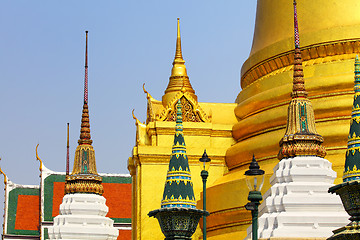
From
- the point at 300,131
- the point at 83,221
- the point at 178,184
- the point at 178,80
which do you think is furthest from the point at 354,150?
the point at 178,80

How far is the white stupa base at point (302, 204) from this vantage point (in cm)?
1392

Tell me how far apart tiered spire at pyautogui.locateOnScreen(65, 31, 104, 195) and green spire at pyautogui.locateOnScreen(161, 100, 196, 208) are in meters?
5.55

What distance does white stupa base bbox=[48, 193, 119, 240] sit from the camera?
1759 cm

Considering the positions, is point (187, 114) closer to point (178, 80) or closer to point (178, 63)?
point (178, 80)

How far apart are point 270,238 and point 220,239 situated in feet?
15.8

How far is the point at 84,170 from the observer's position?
59.3 ft

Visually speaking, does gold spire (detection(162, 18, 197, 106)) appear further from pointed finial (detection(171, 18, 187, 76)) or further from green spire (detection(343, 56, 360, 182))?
green spire (detection(343, 56, 360, 182))

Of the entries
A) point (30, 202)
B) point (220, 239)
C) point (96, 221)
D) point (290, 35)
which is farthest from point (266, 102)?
point (30, 202)

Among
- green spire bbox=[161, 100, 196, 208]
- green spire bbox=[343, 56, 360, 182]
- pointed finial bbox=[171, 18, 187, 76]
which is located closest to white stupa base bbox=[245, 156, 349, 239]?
green spire bbox=[161, 100, 196, 208]

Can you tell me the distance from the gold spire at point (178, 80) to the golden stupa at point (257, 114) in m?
0.04

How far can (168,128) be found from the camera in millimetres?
20703

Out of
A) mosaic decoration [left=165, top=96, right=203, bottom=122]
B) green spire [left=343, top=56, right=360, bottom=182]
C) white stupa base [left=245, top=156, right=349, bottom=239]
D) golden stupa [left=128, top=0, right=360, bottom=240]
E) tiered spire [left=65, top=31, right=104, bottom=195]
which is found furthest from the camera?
mosaic decoration [left=165, top=96, right=203, bottom=122]

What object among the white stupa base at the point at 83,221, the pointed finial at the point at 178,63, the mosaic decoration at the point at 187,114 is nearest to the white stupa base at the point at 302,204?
the white stupa base at the point at 83,221

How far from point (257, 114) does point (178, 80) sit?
101 inches
